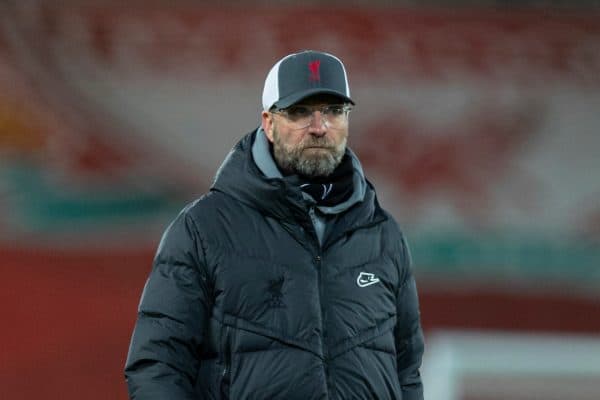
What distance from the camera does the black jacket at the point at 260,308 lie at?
1.98 meters

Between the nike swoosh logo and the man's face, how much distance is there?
14 cm

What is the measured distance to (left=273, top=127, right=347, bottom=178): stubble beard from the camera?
2.05 metres

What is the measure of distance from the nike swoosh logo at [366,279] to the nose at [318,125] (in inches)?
7.7

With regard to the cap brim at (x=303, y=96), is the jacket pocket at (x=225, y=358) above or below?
below

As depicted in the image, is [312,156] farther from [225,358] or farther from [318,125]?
[225,358]

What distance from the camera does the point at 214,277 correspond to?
201cm

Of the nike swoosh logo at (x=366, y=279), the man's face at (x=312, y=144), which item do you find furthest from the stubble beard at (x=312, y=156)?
the nike swoosh logo at (x=366, y=279)

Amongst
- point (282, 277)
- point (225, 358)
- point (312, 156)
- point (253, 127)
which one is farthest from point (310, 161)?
point (253, 127)

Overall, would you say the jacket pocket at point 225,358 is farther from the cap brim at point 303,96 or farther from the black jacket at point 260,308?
the cap brim at point 303,96

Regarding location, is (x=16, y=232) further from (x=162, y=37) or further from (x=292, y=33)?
(x=292, y=33)

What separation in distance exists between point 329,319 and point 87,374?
3214 mm

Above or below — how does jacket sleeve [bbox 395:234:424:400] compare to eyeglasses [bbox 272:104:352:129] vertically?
below

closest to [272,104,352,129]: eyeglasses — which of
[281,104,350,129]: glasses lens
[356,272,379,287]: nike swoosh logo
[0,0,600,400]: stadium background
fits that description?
[281,104,350,129]: glasses lens

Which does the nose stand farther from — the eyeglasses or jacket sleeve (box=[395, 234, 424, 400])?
jacket sleeve (box=[395, 234, 424, 400])
